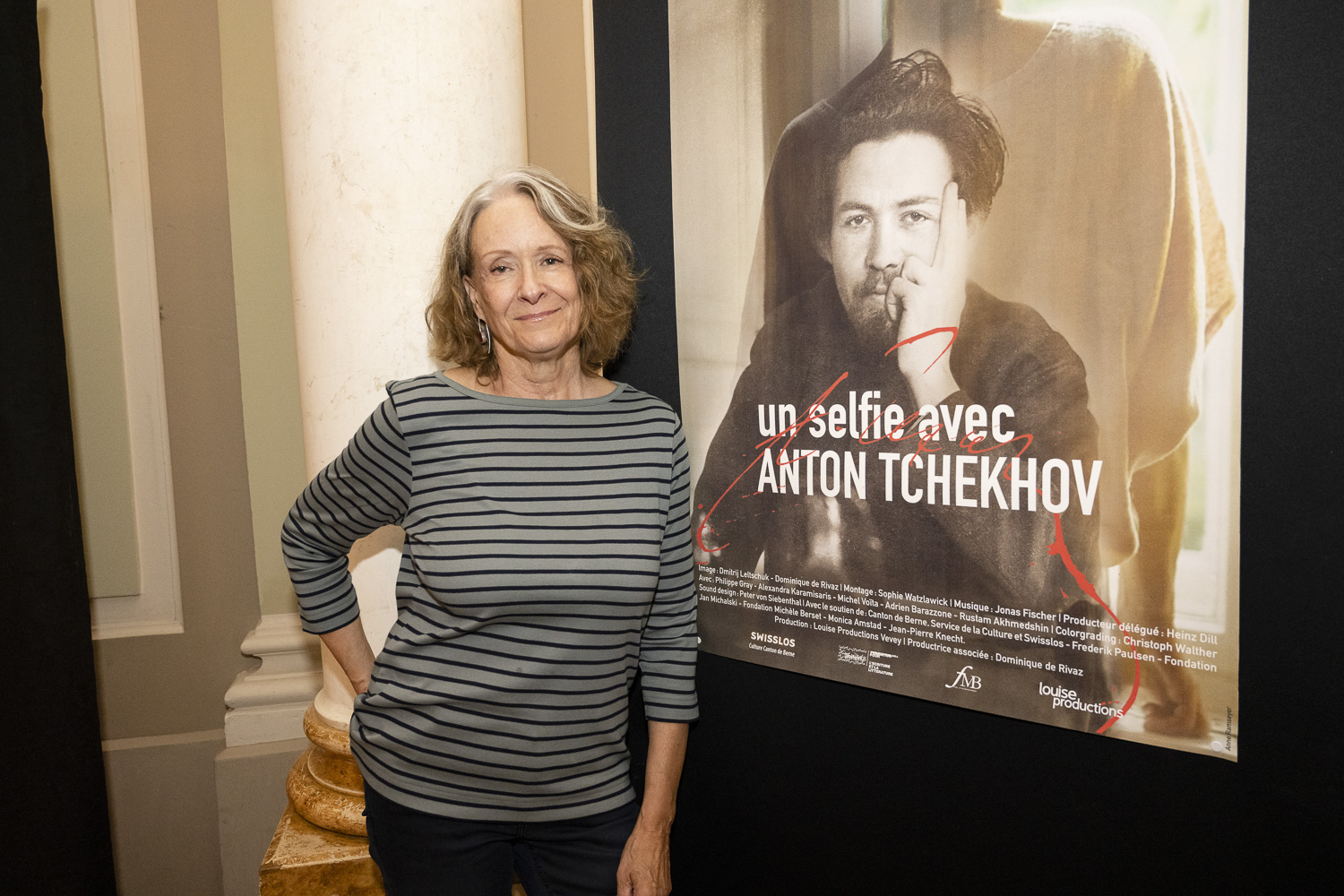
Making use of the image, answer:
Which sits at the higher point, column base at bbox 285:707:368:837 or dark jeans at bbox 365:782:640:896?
dark jeans at bbox 365:782:640:896

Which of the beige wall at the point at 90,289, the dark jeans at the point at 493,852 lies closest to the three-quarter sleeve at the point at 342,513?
the dark jeans at the point at 493,852

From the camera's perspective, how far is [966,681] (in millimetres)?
1185

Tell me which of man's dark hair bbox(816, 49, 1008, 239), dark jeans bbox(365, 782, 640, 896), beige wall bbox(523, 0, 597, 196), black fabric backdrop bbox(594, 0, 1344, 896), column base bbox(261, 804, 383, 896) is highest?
beige wall bbox(523, 0, 597, 196)

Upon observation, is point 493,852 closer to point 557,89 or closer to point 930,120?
point 930,120

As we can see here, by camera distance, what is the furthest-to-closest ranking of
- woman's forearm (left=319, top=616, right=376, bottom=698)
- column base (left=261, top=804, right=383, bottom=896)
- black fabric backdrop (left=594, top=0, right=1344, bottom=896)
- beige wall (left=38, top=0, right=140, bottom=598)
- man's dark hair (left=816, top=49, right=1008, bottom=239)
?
beige wall (left=38, top=0, right=140, bottom=598)
column base (left=261, top=804, right=383, bottom=896)
woman's forearm (left=319, top=616, right=376, bottom=698)
man's dark hair (left=816, top=49, right=1008, bottom=239)
black fabric backdrop (left=594, top=0, right=1344, bottom=896)

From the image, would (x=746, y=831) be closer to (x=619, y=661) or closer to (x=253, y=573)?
(x=619, y=661)

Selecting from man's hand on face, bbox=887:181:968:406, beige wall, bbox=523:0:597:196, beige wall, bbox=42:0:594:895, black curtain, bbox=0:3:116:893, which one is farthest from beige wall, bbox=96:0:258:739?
man's hand on face, bbox=887:181:968:406

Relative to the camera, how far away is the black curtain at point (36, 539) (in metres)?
1.54

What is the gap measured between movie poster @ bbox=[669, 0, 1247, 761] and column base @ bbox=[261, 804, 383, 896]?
0.99 m

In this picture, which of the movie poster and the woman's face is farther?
the woman's face

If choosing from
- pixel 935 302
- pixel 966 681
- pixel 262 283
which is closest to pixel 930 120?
pixel 935 302

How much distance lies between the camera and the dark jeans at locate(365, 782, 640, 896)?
1.29 meters

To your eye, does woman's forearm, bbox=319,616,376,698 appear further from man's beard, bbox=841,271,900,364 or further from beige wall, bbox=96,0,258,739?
beige wall, bbox=96,0,258,739

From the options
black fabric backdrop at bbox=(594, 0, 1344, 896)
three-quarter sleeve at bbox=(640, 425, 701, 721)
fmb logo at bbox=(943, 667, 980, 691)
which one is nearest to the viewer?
black fabric backdrop at bbox=(594, 0, 1344, 896)
